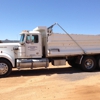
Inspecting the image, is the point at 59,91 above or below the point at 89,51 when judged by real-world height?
below

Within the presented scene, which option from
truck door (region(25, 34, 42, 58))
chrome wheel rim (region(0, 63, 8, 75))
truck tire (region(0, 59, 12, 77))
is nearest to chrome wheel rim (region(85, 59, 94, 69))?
truck door (region(25, 34, 42, 58))

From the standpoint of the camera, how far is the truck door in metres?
12.4

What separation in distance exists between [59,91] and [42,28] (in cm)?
591

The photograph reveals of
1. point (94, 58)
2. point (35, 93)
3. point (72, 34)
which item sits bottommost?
point (35, 93)

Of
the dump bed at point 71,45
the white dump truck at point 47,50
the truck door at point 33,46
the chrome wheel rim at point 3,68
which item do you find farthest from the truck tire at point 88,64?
the chrome wheel rim at point 3,68

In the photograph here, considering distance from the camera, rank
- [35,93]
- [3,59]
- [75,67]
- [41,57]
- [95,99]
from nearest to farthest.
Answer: [95,99] → [35,93] → [3,59] → [41,57] → [75,67]

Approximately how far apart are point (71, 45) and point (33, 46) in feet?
8.56

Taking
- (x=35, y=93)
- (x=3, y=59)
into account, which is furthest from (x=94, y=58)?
(x=35, y=93)

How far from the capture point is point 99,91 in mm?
7488

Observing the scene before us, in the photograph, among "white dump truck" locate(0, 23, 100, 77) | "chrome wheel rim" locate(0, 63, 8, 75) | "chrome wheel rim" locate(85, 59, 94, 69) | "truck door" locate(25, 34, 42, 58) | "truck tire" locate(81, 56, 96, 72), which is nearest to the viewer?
"chrome wheel rim" locate(0, 63, 8, 75)

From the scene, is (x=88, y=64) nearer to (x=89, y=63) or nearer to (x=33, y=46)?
(x=89, y=63)

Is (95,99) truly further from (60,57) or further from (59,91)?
(60,57)

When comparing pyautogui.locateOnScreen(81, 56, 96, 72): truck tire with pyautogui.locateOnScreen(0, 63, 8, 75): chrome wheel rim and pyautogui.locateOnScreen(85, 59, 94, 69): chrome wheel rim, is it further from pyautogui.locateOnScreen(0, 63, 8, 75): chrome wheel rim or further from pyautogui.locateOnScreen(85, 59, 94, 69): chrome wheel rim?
pyautogui.locateOnScreen(0, 63, 8, 75): chrome wheel rim

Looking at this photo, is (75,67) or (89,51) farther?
(75,67)
